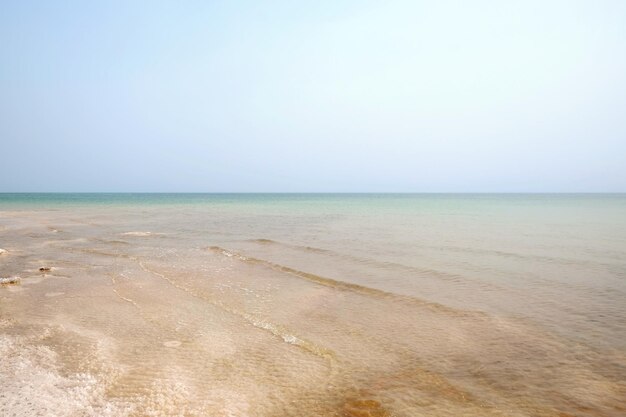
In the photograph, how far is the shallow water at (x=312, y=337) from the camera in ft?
13.8

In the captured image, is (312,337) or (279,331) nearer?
(312,337)

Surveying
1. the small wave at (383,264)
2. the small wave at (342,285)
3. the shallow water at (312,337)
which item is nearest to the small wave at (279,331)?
the shallow water at (312,337)

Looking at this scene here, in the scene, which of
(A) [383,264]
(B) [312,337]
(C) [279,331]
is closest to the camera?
(B) [312,337]

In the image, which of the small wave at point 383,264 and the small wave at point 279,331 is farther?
the small wave at point 383,264

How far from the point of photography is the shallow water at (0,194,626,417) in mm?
4199

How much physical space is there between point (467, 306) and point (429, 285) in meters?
1.81

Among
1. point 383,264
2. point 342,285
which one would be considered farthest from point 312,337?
point 383,264

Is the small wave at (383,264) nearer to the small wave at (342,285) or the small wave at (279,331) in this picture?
the small wave at (342,285)

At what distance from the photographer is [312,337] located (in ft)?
20.3

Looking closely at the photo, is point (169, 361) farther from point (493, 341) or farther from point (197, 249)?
point (197, 249)

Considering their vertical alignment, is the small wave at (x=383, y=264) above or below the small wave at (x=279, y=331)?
above

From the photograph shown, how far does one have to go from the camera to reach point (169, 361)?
16.6 ft

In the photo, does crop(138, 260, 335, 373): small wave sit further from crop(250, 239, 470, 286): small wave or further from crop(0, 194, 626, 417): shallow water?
crop(250, 239, 470, 286): small wave

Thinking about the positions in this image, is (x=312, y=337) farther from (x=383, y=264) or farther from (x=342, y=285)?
(x=383, y=264)
